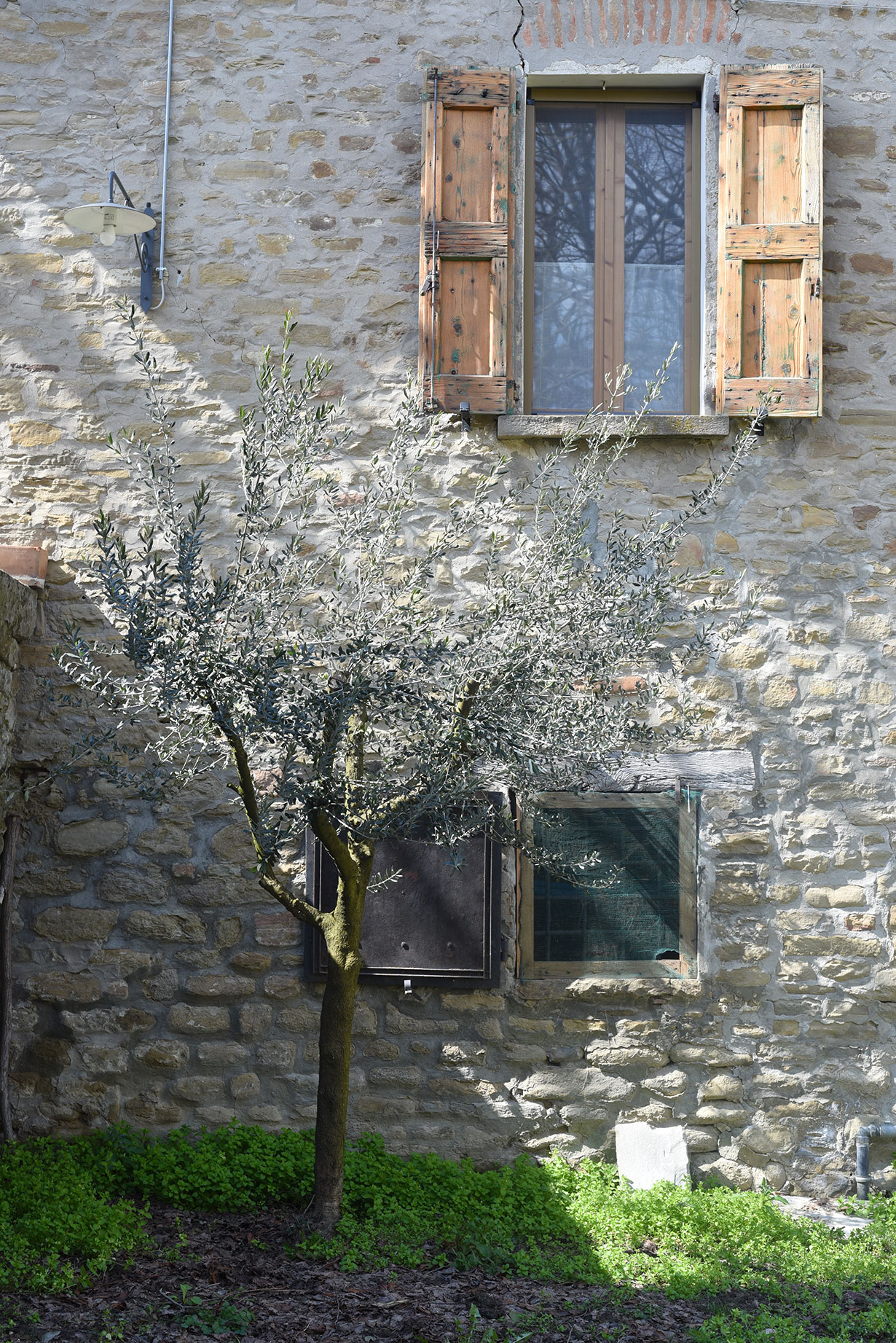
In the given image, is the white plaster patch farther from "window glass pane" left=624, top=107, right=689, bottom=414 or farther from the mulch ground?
"window glass pane" left=624, top=107, right=689, bottom=414

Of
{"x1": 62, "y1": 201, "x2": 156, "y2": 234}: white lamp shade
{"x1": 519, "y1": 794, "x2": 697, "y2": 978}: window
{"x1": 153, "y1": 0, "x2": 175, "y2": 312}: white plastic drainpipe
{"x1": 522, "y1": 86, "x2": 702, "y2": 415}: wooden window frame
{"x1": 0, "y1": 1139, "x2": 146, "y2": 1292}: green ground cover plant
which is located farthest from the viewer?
{"x1": 522, "y1": 86, "x2": 702, "y2": 415}: wooden window frame

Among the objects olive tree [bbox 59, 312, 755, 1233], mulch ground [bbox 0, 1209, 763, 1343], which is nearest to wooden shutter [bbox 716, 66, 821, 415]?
olive tree [bbox 59, 312, 755, 1233]

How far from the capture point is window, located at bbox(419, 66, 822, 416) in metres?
4.56

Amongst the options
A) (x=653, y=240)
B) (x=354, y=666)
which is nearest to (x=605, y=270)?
(x=653, y=240)

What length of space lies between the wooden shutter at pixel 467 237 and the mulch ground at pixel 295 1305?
10.2 ft

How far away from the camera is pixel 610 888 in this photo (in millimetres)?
4504

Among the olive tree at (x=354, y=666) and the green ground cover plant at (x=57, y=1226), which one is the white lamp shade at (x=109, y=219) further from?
the green ground cover plant at (x=57, y=1226)

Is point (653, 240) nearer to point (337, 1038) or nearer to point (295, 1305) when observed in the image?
point (337, 1038)

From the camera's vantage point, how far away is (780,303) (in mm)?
4586

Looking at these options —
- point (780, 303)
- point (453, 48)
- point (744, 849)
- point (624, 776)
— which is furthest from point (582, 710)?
point (453, 48)

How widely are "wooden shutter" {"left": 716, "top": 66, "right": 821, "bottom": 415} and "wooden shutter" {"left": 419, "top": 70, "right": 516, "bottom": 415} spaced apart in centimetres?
89

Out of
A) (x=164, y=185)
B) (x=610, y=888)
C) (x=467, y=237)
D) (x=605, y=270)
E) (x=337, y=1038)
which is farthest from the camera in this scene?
(x=605, y=270)

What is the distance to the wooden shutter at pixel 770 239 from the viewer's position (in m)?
4.54

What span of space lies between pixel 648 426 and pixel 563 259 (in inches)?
36.3
